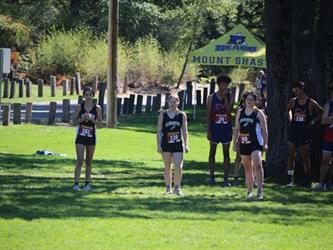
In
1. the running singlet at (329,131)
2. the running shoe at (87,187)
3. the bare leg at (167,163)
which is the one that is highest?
the running singlet at (329,131)

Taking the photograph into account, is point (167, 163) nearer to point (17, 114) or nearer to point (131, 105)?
point (17, 114)

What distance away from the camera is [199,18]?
5181 cm

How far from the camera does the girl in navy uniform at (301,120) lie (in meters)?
16.6

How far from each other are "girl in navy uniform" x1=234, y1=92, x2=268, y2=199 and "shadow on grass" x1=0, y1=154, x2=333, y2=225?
57 centimetres

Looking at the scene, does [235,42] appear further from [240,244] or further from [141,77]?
[240,244]

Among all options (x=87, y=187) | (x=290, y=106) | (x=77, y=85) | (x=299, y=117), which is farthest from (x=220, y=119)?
(x=77, y=85)

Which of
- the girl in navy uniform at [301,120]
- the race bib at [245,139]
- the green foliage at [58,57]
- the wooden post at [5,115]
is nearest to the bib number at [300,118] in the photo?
the girl in navy uniform at [301,120]

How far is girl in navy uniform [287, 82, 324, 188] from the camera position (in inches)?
655

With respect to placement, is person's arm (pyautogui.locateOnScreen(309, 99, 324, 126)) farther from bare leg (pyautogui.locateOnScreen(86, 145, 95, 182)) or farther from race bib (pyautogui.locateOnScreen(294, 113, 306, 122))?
bare leg (pyautogui.locateOnScreen(86, 145, 95, 182))

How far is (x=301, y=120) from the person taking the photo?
656 inches

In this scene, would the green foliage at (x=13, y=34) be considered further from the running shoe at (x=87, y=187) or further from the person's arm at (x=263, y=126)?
the person's arm at (x=263, y=126)

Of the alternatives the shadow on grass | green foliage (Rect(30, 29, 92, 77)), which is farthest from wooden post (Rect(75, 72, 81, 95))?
the shadow on grass

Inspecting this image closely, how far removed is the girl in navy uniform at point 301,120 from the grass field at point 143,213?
0.77 m

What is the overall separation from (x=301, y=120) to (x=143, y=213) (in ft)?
16.2
